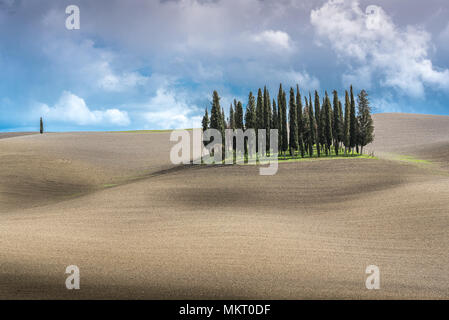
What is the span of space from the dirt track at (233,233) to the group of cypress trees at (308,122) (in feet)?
48.6

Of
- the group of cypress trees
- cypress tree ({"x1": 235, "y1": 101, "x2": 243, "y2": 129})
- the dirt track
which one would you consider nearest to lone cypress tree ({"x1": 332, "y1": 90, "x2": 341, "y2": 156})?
the group of cypress trees

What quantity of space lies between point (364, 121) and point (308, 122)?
10.3 metres

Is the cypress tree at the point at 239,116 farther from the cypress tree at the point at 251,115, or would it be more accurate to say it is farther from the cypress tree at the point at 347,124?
the cypress tree at the point at 347,124

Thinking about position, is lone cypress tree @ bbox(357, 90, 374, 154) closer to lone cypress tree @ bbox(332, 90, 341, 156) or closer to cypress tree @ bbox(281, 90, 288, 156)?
lone cypress tree @ bbox(332, 90, 341, 156)

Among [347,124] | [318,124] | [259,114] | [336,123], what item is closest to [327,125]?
[318,124]

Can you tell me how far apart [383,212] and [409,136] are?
95.5 m

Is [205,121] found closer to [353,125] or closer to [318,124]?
[318,124]

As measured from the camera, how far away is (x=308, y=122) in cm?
7144

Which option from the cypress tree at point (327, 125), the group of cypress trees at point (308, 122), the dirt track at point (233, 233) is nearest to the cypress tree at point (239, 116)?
the group of cypress trees at point (308, 122)

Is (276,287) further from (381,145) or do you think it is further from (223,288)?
(381,145)

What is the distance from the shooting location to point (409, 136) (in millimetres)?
112062

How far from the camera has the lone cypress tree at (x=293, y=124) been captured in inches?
2574

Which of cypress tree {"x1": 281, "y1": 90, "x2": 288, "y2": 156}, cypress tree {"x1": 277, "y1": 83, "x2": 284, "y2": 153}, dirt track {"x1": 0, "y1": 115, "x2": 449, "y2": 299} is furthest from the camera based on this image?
cypress tree {"x1": 277, "y1": 83, "x2": 284, "y2": 153}

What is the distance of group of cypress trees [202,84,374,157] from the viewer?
219 ft
